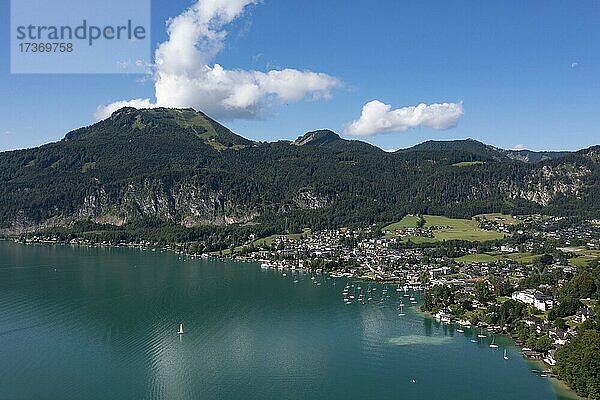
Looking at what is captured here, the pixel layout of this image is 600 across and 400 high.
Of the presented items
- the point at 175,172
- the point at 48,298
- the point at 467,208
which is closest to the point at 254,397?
the point at 48,298

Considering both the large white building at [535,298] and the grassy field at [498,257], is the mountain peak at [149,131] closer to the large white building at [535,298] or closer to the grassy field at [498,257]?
the grassy field at [498,257]

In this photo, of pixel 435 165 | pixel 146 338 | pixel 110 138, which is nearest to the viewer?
pixel 146 338

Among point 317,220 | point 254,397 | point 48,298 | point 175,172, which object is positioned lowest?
point 254,397

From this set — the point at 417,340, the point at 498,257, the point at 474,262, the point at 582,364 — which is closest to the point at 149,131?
the point at 498,257

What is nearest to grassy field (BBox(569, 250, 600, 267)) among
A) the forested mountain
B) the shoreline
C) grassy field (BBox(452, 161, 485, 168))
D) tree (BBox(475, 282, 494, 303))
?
tree (BBox(475, 282, 494, 303))

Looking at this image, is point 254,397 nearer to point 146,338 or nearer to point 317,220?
point 146,338

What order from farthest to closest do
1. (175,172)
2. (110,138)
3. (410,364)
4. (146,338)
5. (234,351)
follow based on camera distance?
(110,138) → (175,172) → (146,338) → (234,351) → (410,364)

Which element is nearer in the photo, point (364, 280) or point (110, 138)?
point (364, 280)

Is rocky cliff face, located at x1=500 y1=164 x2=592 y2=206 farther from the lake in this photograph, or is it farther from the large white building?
the large white building
